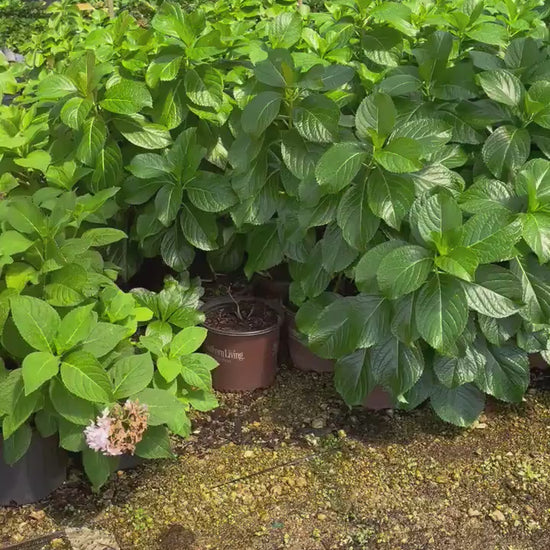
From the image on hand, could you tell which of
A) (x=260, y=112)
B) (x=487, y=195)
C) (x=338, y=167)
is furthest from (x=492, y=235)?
(x=260, y=112)

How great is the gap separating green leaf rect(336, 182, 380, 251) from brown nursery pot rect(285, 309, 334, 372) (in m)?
0.64

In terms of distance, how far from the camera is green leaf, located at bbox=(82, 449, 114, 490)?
2170 mm

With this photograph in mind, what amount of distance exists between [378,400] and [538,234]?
850 millimetres

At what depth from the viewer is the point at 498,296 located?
2.25 m

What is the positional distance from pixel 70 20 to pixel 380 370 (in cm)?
300

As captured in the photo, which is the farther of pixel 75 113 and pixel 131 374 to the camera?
pixel 75 113

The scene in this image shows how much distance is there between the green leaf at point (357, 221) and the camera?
91.7 inches

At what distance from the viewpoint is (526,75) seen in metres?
2.53

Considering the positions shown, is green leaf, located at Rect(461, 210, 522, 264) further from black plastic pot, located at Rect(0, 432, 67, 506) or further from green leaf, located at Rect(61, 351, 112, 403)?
black plastic pot, located at Rect(0, 432, 67, 506)

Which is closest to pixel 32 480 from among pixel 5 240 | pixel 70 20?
pixel 5 240

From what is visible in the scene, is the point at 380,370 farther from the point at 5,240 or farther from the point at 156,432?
the point at 5,240

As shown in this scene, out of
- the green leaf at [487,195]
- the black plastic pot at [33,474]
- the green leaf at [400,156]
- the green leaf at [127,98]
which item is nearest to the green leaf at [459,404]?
the green leaf at [487,195]

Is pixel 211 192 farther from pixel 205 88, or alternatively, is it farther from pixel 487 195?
pixel 487 195

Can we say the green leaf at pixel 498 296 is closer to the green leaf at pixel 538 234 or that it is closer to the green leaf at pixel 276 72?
the green leaf at pixel 538 234
